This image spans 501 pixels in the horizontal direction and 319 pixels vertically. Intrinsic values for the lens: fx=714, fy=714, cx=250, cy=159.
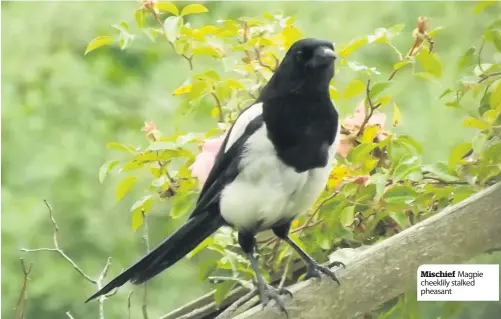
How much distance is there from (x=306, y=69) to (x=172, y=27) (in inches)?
7.3

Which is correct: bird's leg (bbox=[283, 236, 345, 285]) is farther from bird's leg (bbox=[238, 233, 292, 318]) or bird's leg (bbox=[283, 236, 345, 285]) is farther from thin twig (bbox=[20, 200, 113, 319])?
thin twig (bbox=[20, 200, 113, 319])

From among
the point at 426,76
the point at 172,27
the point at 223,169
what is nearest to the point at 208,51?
the point at 172,27

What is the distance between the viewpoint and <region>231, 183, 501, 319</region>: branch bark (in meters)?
0.75

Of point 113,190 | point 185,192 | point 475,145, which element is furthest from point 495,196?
point 113,190

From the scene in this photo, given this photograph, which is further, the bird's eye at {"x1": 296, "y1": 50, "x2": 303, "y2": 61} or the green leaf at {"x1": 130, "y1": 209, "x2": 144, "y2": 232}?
the green leaf at {"x1": 130, "y1": 209, "x2": 144, "y2": 232}

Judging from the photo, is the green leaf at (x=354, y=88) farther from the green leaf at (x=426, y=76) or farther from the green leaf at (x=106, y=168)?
the green leaf at (x=106, y=168)

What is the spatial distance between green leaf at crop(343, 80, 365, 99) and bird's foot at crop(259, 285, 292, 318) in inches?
9.5

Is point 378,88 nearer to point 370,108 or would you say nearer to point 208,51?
point 370,108

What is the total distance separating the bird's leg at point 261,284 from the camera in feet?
2.44

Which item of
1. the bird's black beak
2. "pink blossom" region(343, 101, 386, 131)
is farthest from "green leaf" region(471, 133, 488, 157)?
the bird's black beak

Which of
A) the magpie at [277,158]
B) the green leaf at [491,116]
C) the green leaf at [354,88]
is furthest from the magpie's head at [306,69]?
the green leaf at [491,116]

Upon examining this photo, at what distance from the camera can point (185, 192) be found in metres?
0.83

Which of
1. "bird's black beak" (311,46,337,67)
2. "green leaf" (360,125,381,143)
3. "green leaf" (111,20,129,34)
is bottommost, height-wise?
"green leaf" (360,125,381,143)

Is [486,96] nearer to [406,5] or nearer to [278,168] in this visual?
[406,5]
